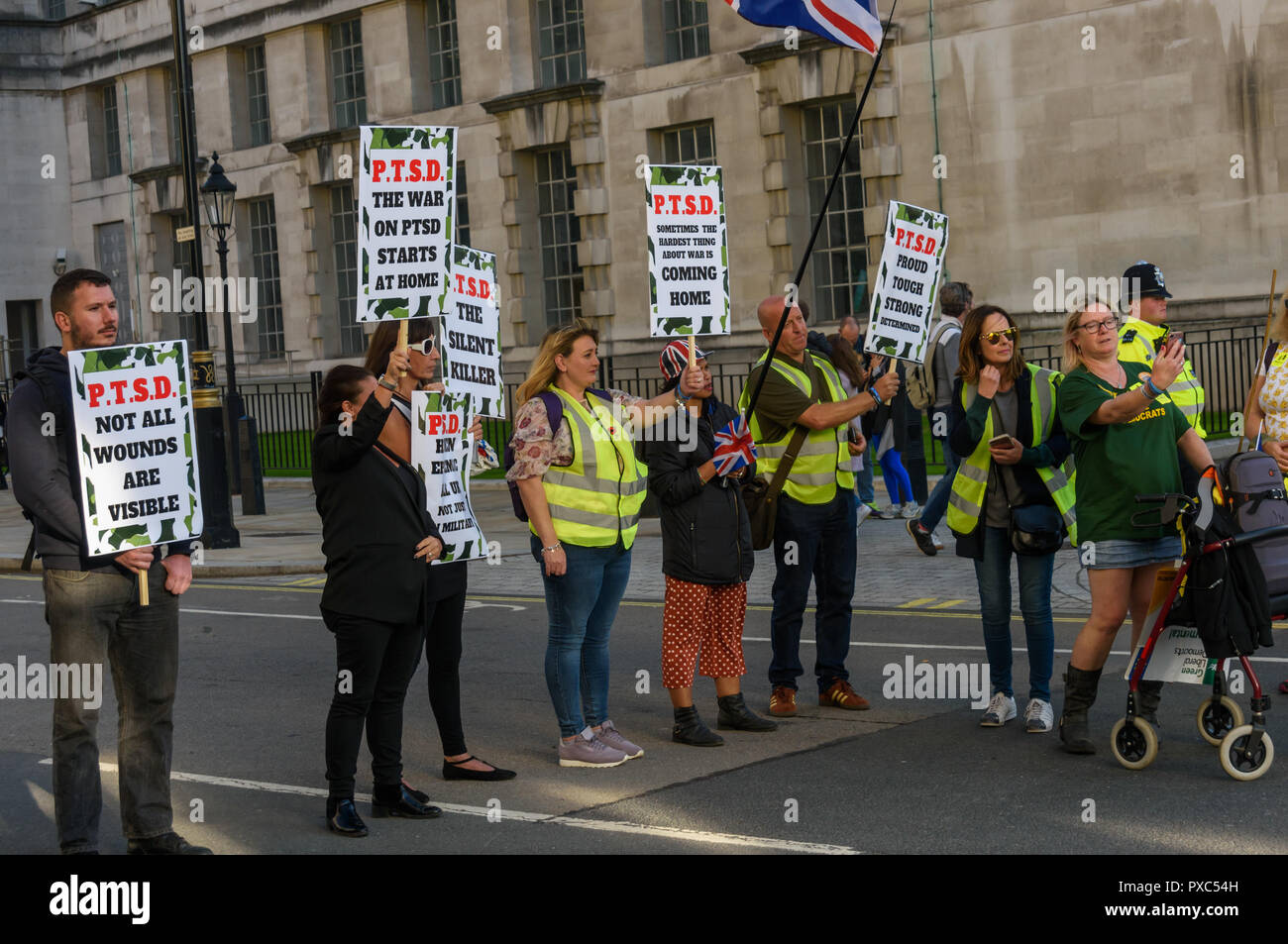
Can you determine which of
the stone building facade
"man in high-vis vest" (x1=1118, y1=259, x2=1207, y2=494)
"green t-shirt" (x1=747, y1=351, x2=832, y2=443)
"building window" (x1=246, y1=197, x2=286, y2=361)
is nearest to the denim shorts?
"man in high-vis vest" (x1=1118, y1=259, x2=1207, y2=494)

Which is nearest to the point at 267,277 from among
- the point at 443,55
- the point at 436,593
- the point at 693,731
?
the point at 443,55

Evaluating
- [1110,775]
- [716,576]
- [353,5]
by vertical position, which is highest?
[353,5]

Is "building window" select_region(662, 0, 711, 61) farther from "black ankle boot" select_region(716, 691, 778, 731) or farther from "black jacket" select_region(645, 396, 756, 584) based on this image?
"black ankle boot" select_region(716, 691, 778, 731)

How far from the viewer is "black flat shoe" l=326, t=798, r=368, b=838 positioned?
6539 millimetres

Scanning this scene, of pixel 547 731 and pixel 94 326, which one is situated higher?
pixel 94 326

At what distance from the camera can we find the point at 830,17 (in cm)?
1097

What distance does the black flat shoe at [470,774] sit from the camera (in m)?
7.45

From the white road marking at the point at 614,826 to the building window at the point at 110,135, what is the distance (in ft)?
122

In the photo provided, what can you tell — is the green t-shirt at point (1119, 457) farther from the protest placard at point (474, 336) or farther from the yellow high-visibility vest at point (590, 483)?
the protest placard at point (474, 336)

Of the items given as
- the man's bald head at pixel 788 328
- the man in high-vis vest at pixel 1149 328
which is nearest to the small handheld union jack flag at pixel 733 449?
the man's bald head at pixel 788 328

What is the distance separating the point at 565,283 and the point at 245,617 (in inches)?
760

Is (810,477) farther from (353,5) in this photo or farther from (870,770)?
(353,5)
